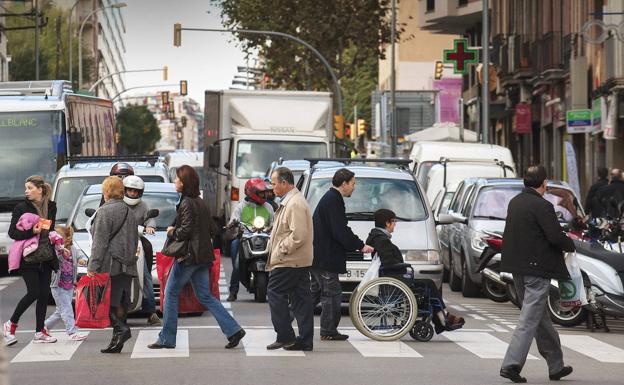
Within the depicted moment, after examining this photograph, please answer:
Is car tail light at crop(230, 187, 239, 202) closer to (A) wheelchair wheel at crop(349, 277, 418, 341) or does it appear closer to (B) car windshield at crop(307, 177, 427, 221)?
(B) car windshield at crop(307, 177, 427, 221)

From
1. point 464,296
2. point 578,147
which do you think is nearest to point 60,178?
point 464,296

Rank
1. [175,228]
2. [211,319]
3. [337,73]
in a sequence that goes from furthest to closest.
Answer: [337,73] → [211,319] → [175,228]

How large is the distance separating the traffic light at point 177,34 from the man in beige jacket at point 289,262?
37.9 meters

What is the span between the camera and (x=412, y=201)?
19609mm

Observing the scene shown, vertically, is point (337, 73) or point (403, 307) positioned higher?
point (337, 73)

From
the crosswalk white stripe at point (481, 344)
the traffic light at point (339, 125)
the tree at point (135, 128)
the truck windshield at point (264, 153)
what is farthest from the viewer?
the tree at point (135, 128)

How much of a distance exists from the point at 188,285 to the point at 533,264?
4198 mm

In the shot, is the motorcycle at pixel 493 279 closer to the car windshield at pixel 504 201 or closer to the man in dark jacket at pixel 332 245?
the car windshield at pixel 504 201

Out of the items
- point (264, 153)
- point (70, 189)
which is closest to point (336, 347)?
point (70, 189)

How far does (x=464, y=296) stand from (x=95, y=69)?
91.1 m

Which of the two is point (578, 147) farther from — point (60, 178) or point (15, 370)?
point (15, 370)

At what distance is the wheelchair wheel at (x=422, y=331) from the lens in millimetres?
15258

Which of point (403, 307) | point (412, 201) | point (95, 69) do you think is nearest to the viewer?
point (403, 307)

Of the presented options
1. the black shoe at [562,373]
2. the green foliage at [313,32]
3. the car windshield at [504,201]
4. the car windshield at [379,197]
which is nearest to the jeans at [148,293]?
the car windshield at [379,197]
